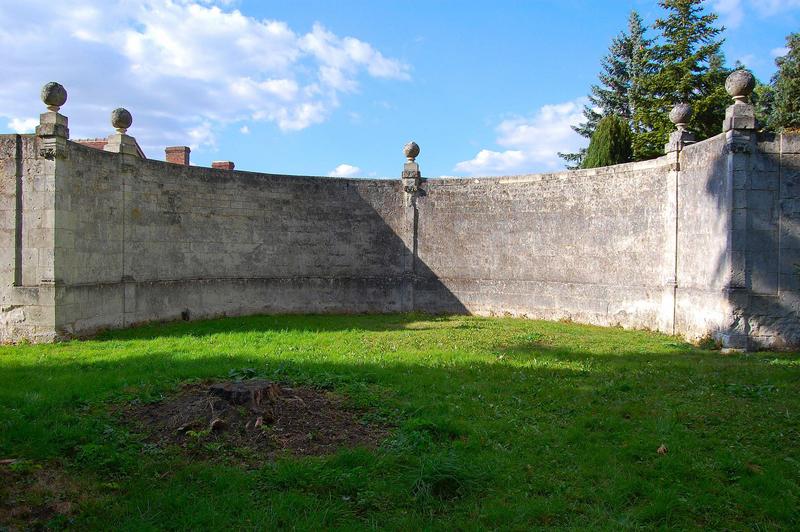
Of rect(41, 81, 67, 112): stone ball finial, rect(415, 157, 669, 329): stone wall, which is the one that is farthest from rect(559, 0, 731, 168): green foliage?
rect(41, 81, 67, 112): stone ball finial

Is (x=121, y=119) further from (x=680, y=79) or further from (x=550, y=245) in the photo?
(x=680, y=79)

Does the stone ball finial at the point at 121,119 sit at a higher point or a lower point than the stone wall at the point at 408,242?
higher

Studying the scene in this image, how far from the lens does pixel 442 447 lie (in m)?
4.96

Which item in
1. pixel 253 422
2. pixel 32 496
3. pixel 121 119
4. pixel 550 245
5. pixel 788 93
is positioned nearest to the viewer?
pixel 32 496

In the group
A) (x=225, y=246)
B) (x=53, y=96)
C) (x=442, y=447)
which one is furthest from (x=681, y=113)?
(x=53, y=96)

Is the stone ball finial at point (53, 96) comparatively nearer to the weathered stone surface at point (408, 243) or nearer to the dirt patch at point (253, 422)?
the weathered stone surface at point (408, 243)

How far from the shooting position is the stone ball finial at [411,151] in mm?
15070

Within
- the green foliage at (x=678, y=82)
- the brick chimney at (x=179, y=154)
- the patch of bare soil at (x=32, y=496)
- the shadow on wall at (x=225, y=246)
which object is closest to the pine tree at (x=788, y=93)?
the green foliage at (x=678, y=82)

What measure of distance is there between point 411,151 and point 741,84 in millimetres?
7836

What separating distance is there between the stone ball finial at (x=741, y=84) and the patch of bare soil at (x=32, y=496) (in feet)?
35.6

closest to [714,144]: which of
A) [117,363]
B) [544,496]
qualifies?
[544,496]

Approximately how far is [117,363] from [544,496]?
6214 millimetres

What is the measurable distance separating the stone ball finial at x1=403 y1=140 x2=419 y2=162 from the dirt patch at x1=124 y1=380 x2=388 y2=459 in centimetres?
1017

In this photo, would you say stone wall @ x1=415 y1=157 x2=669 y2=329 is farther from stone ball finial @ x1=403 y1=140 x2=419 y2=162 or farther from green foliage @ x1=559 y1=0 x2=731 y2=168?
green foliage @ x1=559 y1=0 x2=731 y2=168
